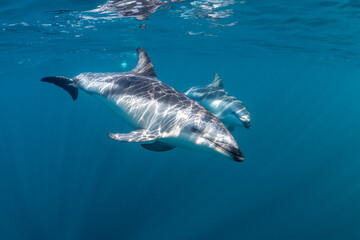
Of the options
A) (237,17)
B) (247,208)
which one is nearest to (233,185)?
(247,208)

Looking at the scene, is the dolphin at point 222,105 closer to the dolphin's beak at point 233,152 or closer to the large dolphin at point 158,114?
the large dolphin at point 158,114

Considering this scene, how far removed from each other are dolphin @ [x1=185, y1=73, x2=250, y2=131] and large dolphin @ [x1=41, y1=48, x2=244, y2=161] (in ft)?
12.9

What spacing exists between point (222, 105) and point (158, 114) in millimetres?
5501

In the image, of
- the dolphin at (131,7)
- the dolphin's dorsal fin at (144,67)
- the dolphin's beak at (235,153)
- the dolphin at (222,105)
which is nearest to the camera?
the dolphin's beak at (235,153)

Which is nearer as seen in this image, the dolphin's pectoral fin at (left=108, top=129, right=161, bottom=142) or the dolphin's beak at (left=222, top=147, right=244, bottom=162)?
the dolphin's beak at (left=222, top=147, right=244, bottom=162)

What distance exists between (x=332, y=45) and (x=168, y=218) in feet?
66.4

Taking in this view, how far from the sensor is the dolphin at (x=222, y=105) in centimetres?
932

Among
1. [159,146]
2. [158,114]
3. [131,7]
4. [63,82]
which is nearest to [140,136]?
[158,114]

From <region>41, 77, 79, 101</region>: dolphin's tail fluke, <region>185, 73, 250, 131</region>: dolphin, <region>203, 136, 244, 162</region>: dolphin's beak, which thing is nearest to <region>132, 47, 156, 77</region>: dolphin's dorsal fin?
<region>41, 77, 79, 101</region>: dolphin's tail fluke

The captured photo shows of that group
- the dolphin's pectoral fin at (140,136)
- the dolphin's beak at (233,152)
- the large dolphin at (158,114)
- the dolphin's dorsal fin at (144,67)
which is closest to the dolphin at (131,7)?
the dolphin's dorsal fin at (144,67)

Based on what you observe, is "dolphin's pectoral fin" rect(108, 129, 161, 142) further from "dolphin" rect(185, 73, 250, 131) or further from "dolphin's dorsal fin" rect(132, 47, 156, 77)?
"dolphin" rect(185, 73, 250, 131)

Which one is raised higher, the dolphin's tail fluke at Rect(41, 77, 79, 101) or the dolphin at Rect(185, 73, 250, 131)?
the dolphin's tail fluke at Rect(41, 77, 79, 101)

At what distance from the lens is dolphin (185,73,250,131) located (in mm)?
9320

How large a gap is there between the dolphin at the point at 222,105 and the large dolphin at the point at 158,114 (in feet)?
12.9
